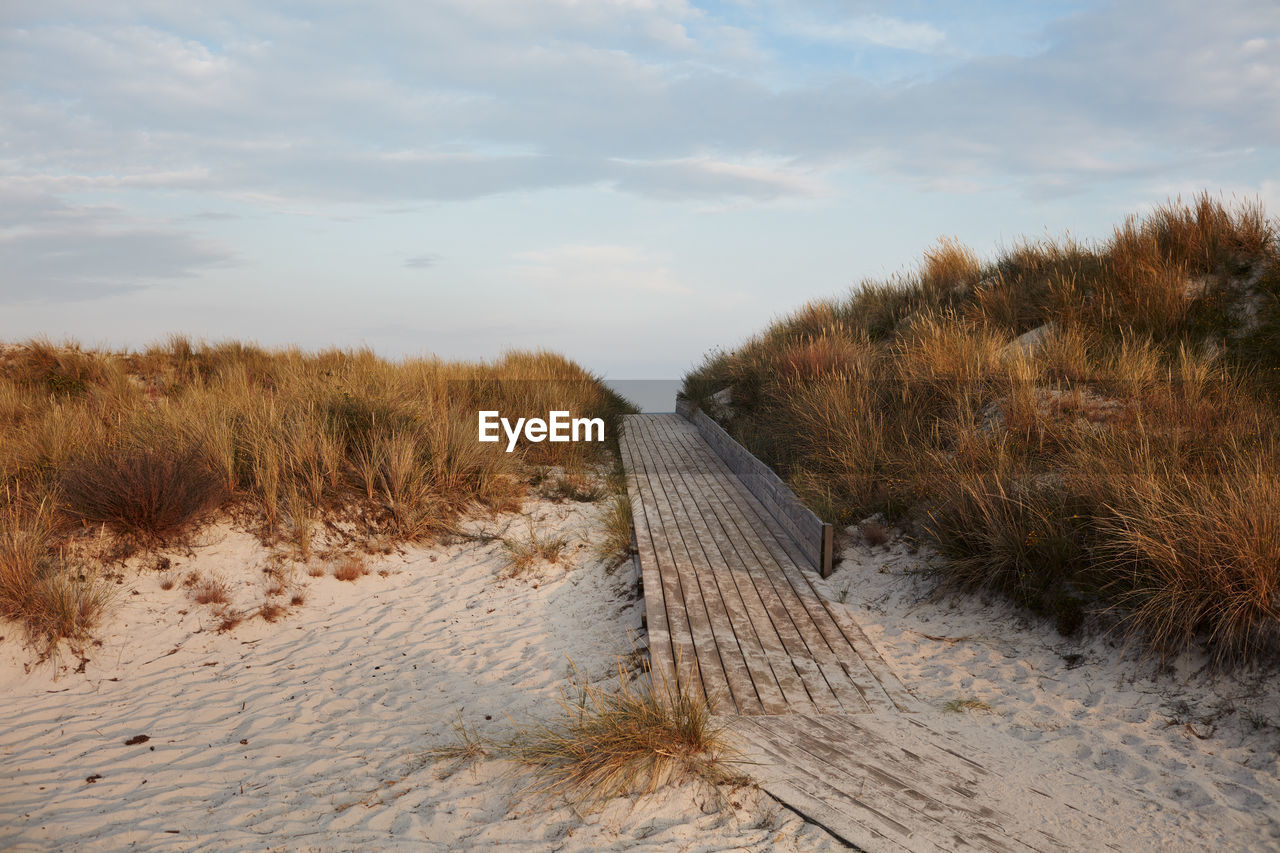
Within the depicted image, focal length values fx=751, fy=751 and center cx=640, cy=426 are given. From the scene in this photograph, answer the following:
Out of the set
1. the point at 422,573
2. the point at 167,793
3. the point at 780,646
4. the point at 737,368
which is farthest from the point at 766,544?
the point at 737,368

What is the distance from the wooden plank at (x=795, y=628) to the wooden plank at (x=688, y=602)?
18.3 inches

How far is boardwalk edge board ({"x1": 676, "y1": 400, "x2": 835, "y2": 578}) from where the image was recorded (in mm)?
5754

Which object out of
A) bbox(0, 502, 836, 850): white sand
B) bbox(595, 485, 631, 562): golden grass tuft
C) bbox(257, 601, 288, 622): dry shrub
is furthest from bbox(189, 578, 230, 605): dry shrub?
bbox(595, 485, 631, 562): golden grass tuft

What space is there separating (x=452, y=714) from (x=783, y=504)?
3.63 metres

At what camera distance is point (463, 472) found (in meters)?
7.95

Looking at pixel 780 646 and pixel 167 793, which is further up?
pixel 780 646

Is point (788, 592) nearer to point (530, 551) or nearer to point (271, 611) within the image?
point (530, 551)

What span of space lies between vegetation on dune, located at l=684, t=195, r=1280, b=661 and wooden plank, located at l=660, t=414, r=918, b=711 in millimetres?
528

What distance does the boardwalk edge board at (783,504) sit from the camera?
5754 millimetres

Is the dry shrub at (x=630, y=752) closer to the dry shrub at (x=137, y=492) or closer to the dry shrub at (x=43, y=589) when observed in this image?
the dry shrub at (x=43, y=589)

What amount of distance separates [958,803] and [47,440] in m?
7.91

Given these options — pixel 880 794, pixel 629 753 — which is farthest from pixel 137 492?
pixel 880 794

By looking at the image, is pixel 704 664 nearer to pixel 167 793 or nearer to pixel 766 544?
pixel 766 544

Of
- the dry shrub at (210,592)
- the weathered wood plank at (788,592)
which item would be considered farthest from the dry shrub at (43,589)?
the weathered wood plank at (788,592)
